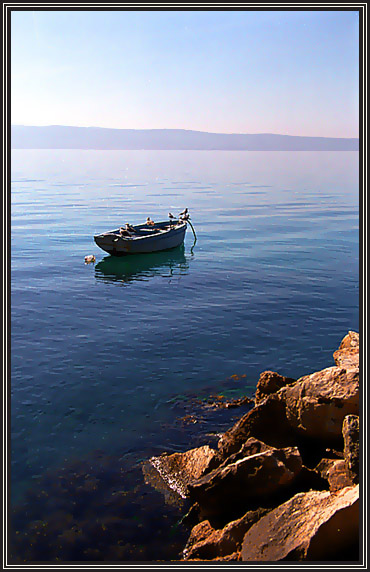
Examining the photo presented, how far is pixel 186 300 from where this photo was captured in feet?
119

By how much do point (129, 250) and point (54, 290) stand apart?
10.3 meters

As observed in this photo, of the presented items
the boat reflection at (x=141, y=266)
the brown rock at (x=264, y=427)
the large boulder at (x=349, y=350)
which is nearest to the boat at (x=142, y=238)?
the boat reflection at (x=141, y=266)

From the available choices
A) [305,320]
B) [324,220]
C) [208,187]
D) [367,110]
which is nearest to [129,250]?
[305,320]

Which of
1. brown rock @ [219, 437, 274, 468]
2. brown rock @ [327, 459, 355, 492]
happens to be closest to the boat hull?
brown rock @ [219, 437, 274, 468]

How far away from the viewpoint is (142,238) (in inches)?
1891

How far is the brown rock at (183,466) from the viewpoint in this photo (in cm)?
1568

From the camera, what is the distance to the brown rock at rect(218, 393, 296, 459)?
14.9 meters

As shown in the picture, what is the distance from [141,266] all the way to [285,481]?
36.3m

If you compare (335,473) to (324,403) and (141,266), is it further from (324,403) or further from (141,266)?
(141,266)

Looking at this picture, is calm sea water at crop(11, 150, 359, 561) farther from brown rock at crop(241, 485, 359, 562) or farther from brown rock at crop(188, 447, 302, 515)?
brown rock at crop(241, 485, 359, 562)

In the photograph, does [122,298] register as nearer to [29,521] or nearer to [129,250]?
[129,250]

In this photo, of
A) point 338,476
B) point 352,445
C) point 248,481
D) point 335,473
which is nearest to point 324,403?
point 352,445

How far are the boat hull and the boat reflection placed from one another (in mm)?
725

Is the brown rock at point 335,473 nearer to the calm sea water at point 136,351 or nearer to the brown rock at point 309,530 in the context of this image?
the brown rock at point 309,530
